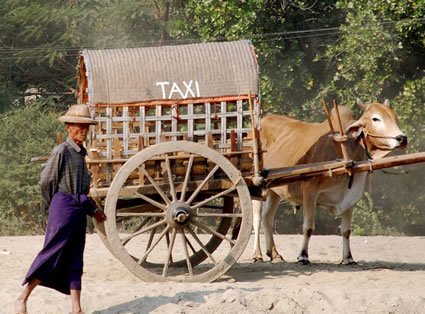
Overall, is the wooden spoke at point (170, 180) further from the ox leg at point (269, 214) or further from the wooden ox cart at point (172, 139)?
the ox leg at point (269, 214)

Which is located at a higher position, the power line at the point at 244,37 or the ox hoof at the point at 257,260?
the power line at the point at 244,37

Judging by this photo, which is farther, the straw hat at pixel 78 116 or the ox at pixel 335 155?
the ox at pixel 335 155

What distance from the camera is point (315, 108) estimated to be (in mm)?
21094

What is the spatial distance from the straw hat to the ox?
4.02 metres

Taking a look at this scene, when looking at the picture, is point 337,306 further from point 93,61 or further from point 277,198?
point 277,198

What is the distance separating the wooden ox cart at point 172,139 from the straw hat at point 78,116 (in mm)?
1317

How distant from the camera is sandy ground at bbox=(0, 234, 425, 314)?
364 inches

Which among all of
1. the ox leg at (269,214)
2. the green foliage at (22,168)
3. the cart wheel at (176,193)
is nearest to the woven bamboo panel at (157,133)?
the cart wheel at (176,193)

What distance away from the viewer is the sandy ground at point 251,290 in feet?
30.3

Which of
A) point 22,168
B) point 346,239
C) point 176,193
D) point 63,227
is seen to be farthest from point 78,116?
point 22,168

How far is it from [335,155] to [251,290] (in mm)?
3319

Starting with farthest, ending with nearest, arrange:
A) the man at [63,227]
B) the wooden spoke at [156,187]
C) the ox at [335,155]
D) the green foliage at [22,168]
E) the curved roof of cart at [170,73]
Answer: the green foliage at [22,168]
the ox at [335,155]
the curved roof of cart at [170,73]
the wooden spoke at [156,187]
the man at [63,227]

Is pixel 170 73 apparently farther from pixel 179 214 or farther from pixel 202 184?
pixel 179 214

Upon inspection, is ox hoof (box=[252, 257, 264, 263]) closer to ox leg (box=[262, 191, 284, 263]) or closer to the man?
ox leg (box=[262, 191, 284, 263])
